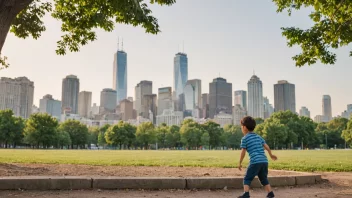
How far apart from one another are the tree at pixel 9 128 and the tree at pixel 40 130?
21.0 ft

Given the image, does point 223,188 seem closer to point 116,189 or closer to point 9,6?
point 116,189

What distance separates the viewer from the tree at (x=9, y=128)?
87.9 meters

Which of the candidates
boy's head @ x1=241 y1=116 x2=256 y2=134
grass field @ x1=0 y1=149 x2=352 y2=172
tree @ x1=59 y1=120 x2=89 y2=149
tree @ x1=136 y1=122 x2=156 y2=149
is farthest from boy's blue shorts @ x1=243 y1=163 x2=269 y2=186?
tree @ x1=59 y1=120 x2=89 y2=149

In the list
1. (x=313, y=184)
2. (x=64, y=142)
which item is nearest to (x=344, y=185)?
(x=313, y=184)

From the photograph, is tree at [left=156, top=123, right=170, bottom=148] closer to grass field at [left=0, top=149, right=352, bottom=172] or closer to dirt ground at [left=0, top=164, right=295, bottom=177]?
grass field at [left=0, top=149, right=352, bottom=172]

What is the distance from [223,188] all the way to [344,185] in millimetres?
4033

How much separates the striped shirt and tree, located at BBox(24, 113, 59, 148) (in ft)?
277

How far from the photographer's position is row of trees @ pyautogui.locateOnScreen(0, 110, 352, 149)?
3438 inches

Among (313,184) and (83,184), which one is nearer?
(83,184)

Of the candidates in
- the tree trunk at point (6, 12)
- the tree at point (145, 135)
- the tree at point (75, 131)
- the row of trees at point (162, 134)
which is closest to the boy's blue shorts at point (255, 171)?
the tree trunk at point (6, 12)

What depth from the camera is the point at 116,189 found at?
8781 millimetres

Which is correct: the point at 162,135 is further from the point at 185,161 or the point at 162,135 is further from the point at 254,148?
the point at 254,148

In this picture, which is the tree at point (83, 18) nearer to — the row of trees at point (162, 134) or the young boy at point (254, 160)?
the young boy at point (254, 160)

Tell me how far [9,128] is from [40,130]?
35.6ft
